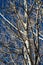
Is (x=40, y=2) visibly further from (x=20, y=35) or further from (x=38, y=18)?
(x=20, y=35)

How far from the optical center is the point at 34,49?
256 inches

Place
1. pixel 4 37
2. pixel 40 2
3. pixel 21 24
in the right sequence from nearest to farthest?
pixel 40 2, pixel 21 24, pixel 4 37

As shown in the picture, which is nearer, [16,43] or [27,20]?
[27,20]

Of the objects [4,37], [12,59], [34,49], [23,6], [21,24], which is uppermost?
[23,6]

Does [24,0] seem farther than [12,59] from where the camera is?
No

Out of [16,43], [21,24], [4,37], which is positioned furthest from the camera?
[16,43]

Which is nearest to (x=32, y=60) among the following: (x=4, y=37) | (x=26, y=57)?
(x=26, y=57)

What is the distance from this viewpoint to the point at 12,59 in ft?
A: 30.0

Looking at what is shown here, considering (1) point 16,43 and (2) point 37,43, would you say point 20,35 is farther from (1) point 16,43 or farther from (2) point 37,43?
(1) point 16,43

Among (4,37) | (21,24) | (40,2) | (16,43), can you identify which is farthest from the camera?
(16,43)

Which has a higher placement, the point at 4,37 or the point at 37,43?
the point at 37,43

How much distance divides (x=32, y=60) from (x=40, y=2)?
1.33m

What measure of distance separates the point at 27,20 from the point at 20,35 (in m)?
0.40

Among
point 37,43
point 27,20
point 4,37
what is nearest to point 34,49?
point 37,43
